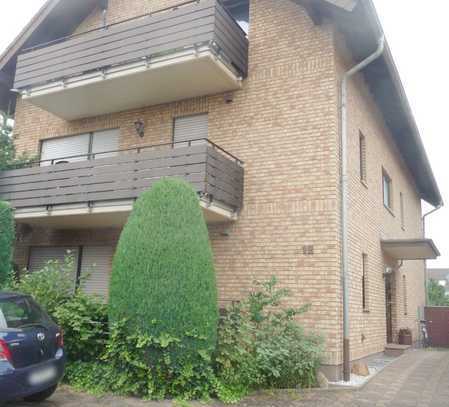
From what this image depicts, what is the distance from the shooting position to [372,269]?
12328 millimetres

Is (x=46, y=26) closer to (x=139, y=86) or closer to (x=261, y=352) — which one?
(x=139, y=86)

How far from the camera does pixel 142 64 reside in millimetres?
10836

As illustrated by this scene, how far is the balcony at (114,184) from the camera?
Answer: 952cm

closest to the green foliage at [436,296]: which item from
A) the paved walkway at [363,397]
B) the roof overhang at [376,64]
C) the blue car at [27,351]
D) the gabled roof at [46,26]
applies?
the roof overhang at [376,64]

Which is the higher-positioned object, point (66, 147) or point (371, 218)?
point (66, 147)

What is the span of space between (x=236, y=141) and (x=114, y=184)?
9.41 ft

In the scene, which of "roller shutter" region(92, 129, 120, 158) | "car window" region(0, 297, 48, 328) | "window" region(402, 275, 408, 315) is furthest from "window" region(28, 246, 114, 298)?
"window" region(402, 275, 408, 315)

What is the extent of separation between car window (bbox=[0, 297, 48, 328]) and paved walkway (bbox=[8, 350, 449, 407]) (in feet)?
3.85

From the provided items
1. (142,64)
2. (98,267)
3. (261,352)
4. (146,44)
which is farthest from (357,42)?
(98,267)

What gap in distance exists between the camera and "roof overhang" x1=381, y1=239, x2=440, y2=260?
12613mm

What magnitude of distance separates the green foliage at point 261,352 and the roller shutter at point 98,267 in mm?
4765

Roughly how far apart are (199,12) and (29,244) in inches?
296

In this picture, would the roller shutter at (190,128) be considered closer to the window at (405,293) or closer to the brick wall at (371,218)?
the brick wall at (371,218)

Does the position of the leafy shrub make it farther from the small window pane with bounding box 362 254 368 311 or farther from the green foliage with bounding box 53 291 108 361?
the small window pane with bounding box 362 254 368 311
